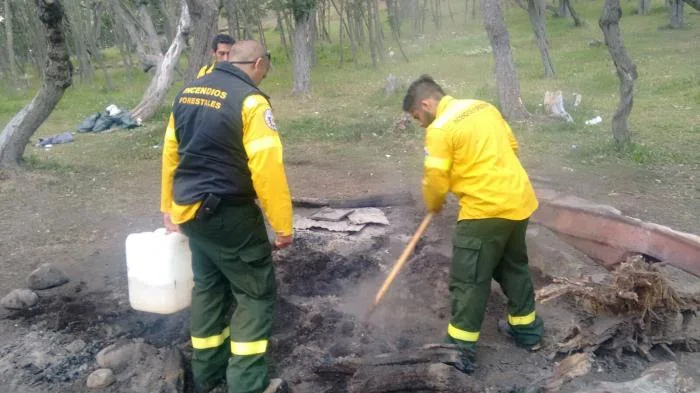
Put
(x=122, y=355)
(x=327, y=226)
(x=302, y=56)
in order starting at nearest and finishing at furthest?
(x=122, y=355) → (x=327, y=226) → (x=302, y=56)

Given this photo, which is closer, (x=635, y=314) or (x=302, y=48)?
(x=635, y=314)

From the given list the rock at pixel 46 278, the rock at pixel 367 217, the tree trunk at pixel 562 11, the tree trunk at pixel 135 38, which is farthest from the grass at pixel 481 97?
the rock at pixel 46 278

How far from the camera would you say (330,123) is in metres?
10.9

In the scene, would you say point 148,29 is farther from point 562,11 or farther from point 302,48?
point 562,11

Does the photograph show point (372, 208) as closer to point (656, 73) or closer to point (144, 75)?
point (656, 73)

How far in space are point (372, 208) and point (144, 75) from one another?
58.4ft

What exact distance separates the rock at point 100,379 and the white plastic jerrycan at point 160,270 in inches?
16.7

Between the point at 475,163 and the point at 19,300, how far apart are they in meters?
3.31

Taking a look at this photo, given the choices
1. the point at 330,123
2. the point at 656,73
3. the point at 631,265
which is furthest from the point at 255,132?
the point at 656,73

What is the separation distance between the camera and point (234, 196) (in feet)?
10.9

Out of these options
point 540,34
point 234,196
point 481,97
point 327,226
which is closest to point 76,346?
point 234,196

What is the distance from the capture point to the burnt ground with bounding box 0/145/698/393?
3.74 m

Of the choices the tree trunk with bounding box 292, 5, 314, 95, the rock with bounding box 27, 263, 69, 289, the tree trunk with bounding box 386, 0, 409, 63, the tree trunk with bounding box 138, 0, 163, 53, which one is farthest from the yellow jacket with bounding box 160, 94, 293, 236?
the tree trunk with bounding box 386, 0, 409, 63

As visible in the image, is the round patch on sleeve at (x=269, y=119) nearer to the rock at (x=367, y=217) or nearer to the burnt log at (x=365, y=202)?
the rock at (x=367, y=217)
